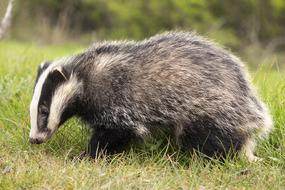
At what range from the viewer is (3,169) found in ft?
15.3

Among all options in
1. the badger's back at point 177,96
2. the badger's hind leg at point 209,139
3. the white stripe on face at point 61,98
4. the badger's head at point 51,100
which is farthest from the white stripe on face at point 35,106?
the badger's hind leg at point 209,139

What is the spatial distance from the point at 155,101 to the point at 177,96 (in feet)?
0.60

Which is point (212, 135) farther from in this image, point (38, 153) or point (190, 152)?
point (38, 153)

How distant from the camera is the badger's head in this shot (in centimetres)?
505

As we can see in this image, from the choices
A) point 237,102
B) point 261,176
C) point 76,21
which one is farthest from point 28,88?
point 76,21

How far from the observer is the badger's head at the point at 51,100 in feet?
16.6

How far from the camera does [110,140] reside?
513 centimetres

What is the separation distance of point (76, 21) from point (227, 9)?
5.07m

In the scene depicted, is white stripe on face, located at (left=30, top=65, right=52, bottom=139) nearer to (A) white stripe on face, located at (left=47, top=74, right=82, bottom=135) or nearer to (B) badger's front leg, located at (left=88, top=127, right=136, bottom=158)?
(A) white stripe on face, located at (left=47, top=74, right=82, bottom=135)

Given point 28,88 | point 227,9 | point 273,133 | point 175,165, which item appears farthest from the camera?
point 227,9

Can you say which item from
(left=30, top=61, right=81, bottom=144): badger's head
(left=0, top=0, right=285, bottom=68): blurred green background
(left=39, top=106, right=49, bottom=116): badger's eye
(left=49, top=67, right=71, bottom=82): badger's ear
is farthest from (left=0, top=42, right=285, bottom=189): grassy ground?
(left=0, top=0, right=285, bottom=68): blurred green background

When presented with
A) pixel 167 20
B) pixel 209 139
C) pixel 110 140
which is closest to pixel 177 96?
pixel 209 139

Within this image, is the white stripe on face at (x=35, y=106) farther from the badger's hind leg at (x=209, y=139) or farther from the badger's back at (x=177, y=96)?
the badger's hind leg at (x=209, y=139)

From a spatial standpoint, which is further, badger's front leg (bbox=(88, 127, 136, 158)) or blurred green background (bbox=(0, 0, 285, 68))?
blurred green background (bbox=(0, 0, 285, 68))
